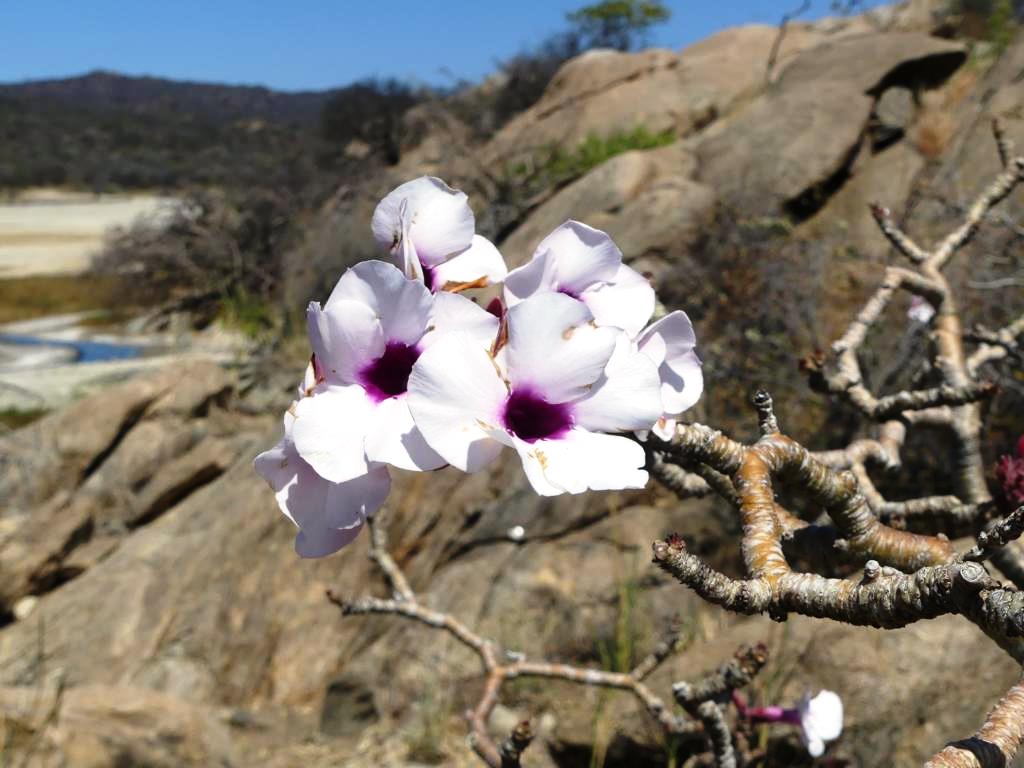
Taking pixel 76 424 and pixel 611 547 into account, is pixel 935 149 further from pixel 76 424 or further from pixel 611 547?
pixel 76 424

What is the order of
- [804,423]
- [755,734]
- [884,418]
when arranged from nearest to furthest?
1. [884,418]
2. [755,734]
3. [804,423]

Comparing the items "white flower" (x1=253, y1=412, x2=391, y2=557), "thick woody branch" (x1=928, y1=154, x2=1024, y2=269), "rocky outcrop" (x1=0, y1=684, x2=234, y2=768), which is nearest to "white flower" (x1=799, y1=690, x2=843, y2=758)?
"thick woody branch" (x1=928, y1=154, x2=1024, y2=269)

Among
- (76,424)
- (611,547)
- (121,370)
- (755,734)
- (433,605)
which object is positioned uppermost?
(755,734)

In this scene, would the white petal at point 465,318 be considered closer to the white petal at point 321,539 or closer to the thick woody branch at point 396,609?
the white petal at point 321,539

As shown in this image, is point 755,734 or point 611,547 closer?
point 755,734

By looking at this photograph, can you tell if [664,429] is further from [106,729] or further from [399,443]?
[106,729]

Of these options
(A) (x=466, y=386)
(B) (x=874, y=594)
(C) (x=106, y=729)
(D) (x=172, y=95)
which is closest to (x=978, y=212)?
(B) (x=874, y=594)

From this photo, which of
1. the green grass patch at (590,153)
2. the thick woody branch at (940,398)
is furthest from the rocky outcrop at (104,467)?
the thick woody branch at (940,398)

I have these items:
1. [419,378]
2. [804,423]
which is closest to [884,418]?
[419,378]
